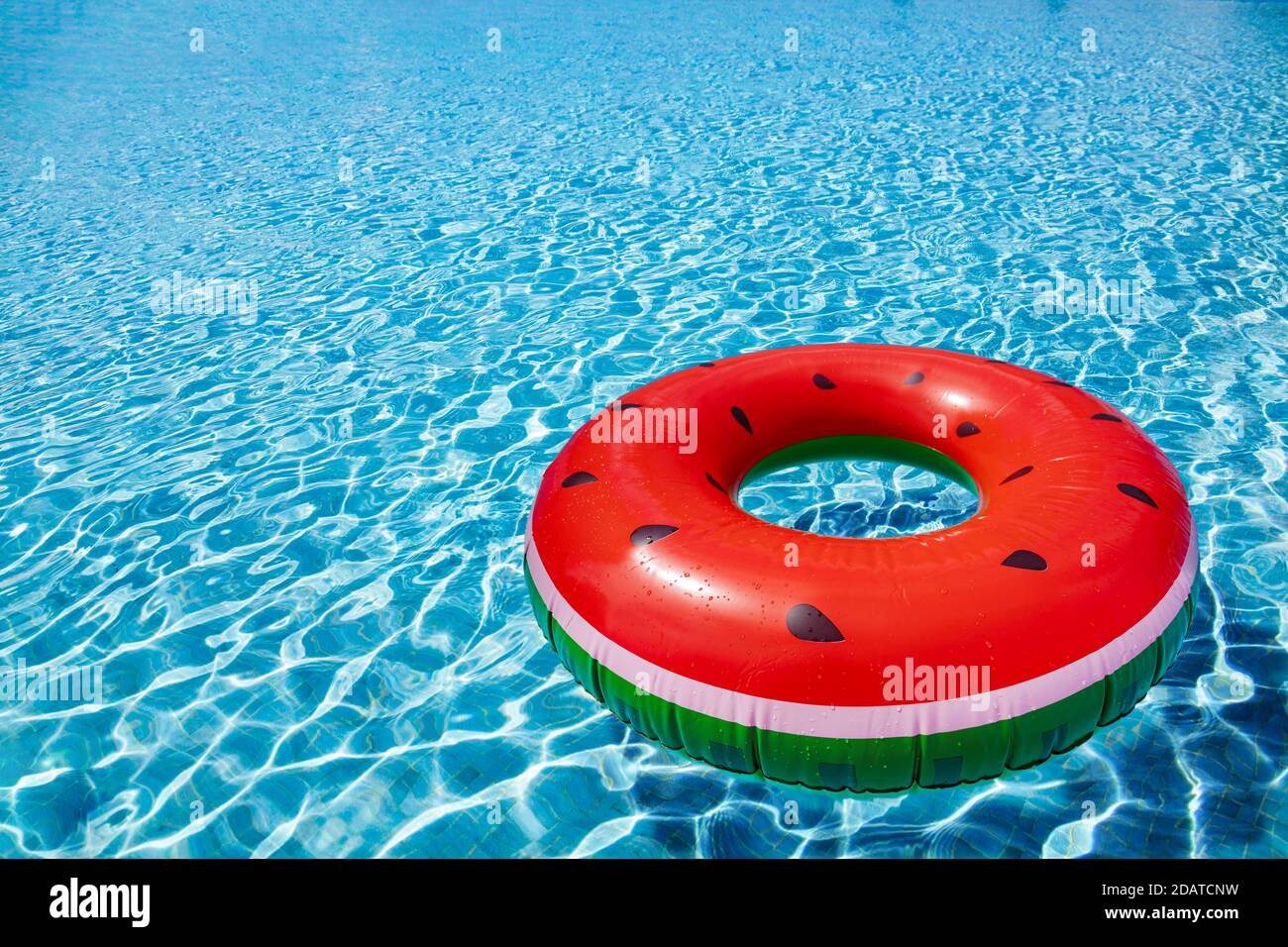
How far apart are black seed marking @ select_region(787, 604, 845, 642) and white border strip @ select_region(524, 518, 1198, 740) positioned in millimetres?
146

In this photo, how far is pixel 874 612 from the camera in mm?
2152

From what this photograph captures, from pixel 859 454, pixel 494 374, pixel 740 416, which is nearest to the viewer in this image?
pixel 740 416

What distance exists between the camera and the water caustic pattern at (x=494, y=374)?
2568 millimetres

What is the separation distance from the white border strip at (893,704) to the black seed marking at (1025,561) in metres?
0.22

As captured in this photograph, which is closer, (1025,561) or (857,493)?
(1025,561)

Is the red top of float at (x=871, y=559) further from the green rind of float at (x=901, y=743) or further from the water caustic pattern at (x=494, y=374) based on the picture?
the water caustic pattern at (x=494, y=374)

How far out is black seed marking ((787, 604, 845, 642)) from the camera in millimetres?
2137

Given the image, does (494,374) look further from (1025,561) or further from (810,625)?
(1025,561)

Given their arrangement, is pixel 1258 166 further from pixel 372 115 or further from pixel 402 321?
pixel 372 115

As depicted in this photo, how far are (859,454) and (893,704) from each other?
1.31 metres

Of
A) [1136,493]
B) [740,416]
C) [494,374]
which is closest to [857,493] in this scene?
[740,416]

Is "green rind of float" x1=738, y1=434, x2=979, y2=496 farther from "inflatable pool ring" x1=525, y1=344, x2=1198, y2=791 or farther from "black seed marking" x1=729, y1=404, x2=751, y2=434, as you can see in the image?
"inflatable pool ring" x1=525, y1=344, x2=1198, y2=791

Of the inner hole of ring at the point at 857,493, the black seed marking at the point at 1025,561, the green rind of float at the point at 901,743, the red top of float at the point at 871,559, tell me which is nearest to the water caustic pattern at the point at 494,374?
the inner hole of ring at the point at 857,493

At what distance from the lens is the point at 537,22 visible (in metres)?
15.0
